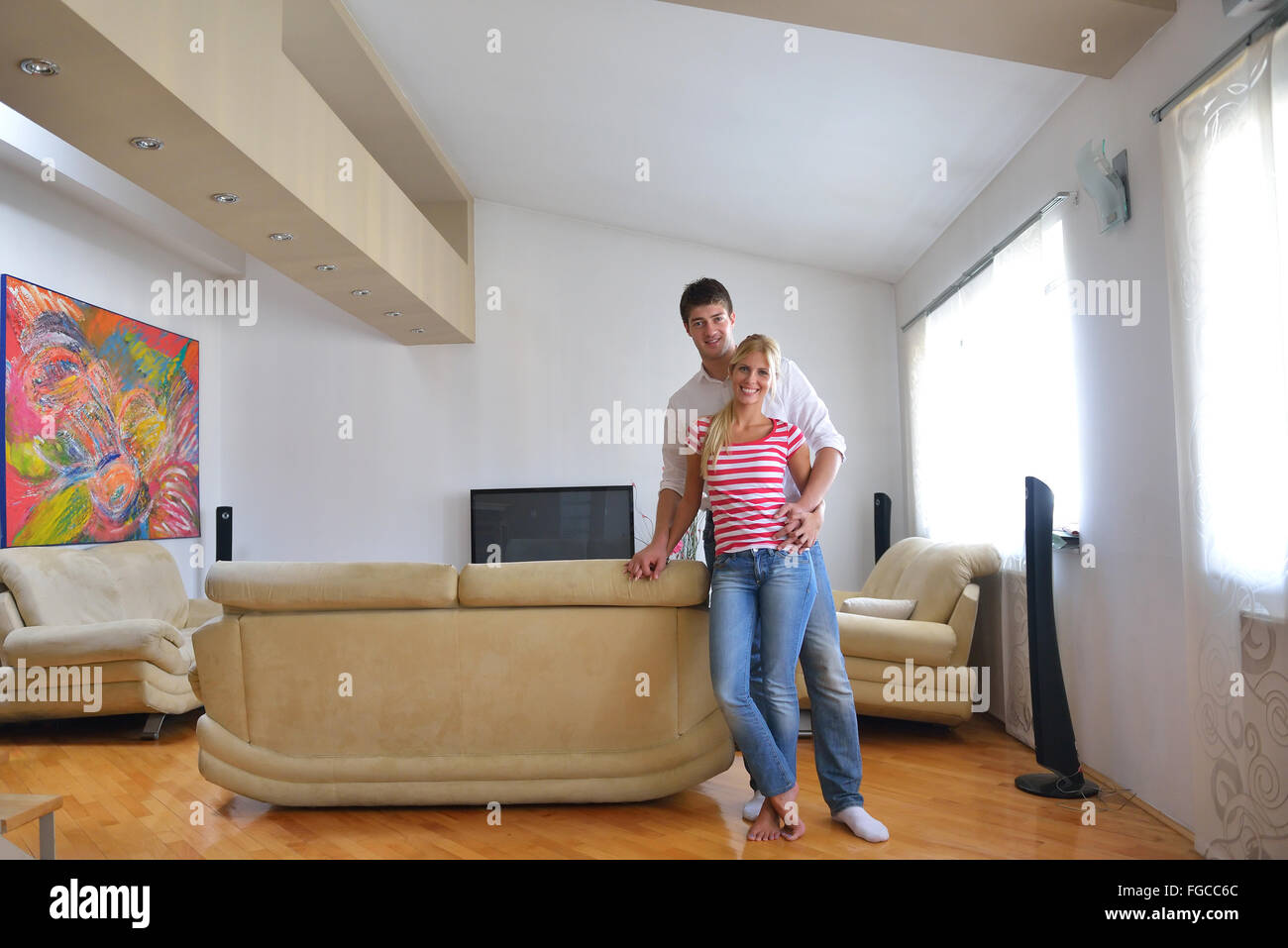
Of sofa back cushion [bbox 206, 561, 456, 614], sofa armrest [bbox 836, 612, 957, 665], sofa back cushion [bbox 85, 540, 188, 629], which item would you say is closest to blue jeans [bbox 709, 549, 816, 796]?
sofa back cushion [bbox 206, 561, 456, 614]

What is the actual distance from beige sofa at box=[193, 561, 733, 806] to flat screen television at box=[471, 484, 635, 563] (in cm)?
332

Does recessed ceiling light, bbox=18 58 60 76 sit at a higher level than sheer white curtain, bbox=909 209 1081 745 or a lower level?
higher

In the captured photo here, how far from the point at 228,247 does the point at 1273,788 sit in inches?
255

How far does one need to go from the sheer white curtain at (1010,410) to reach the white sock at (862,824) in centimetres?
133

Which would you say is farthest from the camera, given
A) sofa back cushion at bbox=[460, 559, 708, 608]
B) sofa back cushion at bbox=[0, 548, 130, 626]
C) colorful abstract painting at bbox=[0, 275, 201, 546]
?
colorful abstract painting at bbox=[0, 275, 201, 546]

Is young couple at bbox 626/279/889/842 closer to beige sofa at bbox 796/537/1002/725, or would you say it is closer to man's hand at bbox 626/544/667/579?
man's hand at bbox 626/544/667/579

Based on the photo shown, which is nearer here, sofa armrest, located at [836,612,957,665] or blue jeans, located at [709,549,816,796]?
blue jeans, located at [709,549,816,796]

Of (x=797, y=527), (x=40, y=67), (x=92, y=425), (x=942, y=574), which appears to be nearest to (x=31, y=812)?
(x=797, y=527)

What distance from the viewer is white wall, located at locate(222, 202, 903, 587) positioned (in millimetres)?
6000

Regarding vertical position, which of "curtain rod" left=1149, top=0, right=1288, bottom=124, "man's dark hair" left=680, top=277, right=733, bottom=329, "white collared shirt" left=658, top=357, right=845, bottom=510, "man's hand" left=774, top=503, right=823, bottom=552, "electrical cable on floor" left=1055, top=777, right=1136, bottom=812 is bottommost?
"electrical cable on floor" left=1055, top=777, right=1136, bottom=812

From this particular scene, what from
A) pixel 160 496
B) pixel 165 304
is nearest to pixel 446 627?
pixel 160 496

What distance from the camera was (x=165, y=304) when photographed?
568cm

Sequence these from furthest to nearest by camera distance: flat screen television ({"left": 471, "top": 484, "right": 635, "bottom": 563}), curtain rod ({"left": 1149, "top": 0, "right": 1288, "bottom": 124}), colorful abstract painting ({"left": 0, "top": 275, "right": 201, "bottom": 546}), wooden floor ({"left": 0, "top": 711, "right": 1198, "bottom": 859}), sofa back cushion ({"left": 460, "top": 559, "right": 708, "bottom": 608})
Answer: flat screen television ({"left": 471, "top": 484, "right": 635, "bottom": 563}) < colorful abstract painting ({"left": 0, "top": 275, "right": 201, "bottom": 546}) < sofa back cushion ({"left": 460, "top": 559, "right": 708, "bottom": 608}) < wooden floor ({"left": 0, "top": 711, "right": 1198, "bottom": 859}) < curtain rod ({"left": 1149, "top": 0, "right": 1288, "bottom": 124})

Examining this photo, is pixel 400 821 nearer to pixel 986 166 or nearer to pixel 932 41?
pixel 932 41
